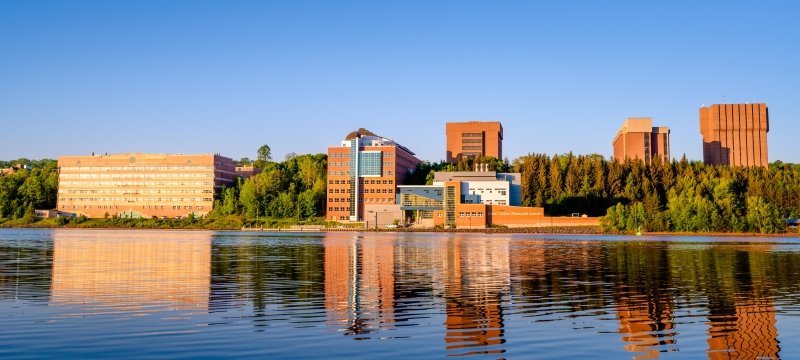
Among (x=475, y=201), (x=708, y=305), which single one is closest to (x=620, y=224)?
(x=475, y=201)

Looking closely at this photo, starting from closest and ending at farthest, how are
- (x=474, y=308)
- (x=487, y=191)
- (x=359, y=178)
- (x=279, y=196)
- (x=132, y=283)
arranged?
1. (x=474, y=308)
2. (x=132, y=283)
3. (x=487, y=191)
4. (x=359, y=178)
5. (x=279, y=196)

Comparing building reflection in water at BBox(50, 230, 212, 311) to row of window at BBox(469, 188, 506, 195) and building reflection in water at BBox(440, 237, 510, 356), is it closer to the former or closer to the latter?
building reflection in water at BBox(440, 237, 510, 356)

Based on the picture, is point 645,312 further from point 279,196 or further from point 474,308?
point 279,196

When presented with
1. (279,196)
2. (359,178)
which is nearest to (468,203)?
(359,178)

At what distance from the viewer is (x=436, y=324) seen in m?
18.1

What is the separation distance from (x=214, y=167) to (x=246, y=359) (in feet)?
628

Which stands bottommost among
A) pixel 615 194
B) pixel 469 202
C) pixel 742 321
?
pixel 742 321

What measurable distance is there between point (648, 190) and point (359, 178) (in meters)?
71.7

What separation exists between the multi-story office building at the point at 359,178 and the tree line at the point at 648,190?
3471cm

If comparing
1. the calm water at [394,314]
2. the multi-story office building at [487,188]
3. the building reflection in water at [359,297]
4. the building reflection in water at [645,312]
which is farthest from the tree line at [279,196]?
the building reflection in water at [645,312]

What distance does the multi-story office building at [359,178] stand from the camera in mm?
170750

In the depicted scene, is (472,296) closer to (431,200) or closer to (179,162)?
(431,200)

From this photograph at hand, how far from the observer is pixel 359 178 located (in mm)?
172500

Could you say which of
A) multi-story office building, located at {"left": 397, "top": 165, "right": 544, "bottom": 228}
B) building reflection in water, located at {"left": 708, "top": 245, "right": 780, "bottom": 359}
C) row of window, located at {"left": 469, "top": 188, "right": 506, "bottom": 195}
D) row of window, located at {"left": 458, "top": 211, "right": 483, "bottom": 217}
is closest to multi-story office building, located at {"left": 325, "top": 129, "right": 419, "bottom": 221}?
multi-story office building, located at {"left": 397, "top": 165, "right": 544, "bottom": 228}
